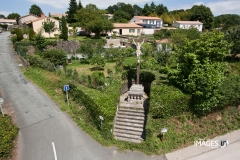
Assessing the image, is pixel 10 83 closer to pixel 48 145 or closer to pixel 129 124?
pixel 48 145

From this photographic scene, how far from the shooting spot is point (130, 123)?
11.7 m

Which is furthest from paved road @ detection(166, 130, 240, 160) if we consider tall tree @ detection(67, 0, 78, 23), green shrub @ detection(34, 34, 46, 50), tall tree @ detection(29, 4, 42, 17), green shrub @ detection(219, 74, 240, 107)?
tall tree @ detection(29, 4, 42, 17)

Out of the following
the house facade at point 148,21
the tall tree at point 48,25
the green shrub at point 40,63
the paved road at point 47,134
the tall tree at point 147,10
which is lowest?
the paved road at point 47,134

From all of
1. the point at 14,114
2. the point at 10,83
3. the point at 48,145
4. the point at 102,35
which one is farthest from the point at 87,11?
the point at 48,145

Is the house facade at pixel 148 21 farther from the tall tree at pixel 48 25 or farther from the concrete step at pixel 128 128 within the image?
the concrete step at pixel 128 128

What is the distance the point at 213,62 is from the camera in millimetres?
11633

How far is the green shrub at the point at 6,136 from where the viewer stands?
911 cm

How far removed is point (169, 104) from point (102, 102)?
13.3 ft

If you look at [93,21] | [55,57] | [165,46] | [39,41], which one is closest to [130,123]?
[55,57]

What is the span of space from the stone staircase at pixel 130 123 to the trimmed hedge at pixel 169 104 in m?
1.20

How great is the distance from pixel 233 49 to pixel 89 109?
17228 millimetres

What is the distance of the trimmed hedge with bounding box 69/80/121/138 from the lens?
10.9m

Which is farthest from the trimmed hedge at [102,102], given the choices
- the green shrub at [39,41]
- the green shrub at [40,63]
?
the green shrub at [39,41]

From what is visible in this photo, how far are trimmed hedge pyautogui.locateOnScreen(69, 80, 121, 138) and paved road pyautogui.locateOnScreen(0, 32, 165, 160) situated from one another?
3.80 ft
